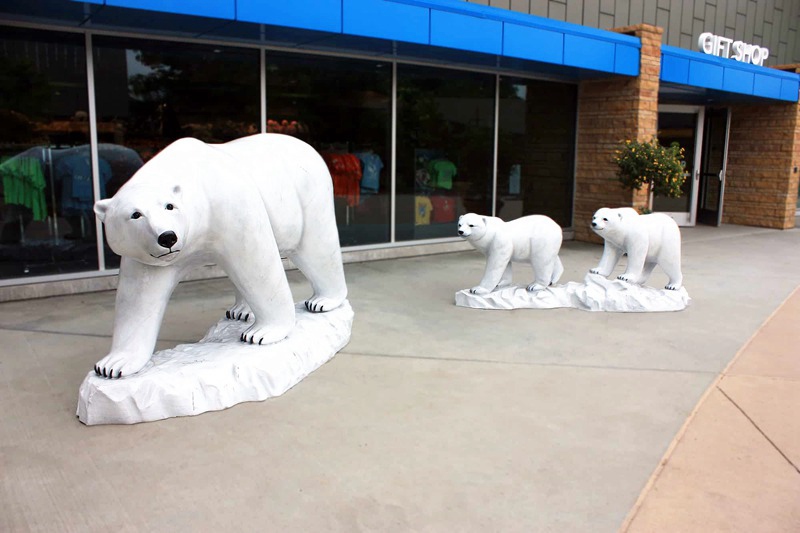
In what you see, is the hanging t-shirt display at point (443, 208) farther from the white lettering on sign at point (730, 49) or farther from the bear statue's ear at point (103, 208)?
the bear statue's ear at point (103, 208)

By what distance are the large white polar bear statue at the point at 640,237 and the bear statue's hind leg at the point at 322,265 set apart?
8.60 ft

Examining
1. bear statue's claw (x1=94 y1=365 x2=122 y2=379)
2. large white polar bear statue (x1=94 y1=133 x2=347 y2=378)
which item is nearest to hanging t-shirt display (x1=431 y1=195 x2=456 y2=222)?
large white polar bear statue (x1=94 y1=133 x2=347 y2=378)

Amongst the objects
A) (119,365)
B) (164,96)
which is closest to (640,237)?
(119,365)

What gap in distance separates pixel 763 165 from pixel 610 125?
5296mm

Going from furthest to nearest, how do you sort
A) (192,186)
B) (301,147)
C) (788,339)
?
(788,339) → (301,147) → (192,186)

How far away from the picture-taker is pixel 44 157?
6.57 meters

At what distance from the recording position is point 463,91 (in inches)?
373

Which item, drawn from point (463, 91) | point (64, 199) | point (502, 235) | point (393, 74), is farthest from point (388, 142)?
point (64, 199)

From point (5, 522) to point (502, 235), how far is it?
14.3 ft

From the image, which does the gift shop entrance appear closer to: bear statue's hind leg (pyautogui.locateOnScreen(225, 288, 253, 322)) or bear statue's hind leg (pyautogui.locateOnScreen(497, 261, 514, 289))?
bear statue's hind leg (pyautogui.locateOnScreen(497, 261, 514, 289))

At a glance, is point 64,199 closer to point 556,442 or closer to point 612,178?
point 556,442

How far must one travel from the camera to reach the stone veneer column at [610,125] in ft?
31.5

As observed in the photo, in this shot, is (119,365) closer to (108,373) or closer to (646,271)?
(108,373)

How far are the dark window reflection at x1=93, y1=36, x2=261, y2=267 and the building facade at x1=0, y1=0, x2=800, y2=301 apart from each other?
0.05ft
